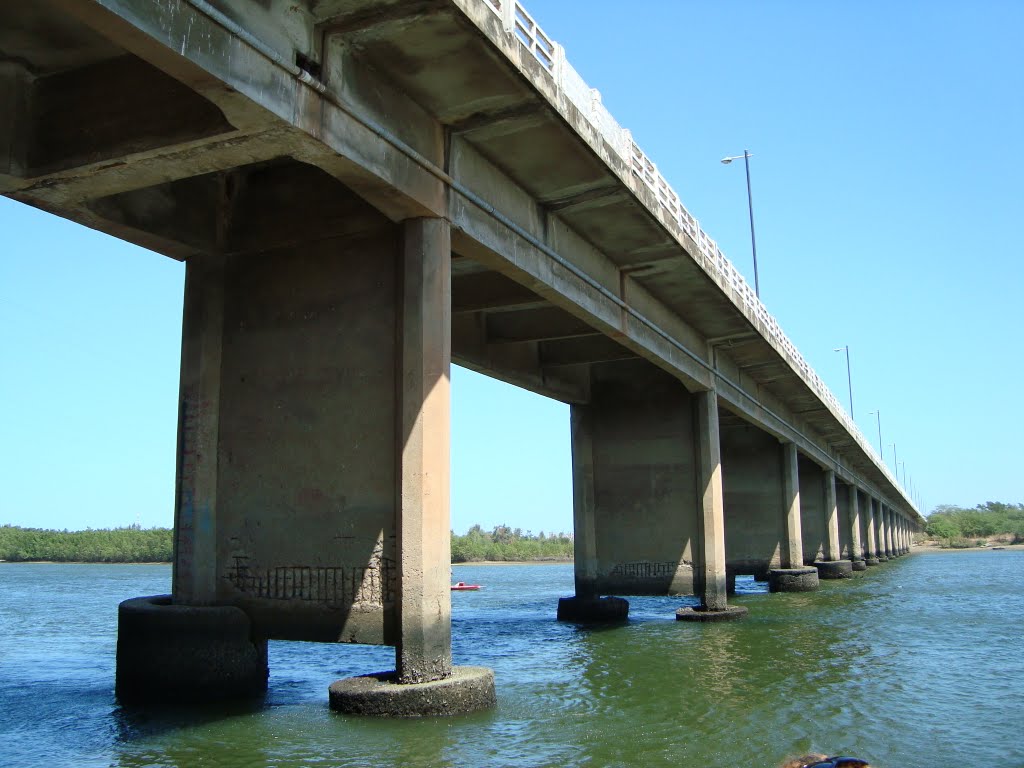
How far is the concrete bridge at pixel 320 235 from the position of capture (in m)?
9.45

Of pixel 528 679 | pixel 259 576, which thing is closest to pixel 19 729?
pixel 259 576

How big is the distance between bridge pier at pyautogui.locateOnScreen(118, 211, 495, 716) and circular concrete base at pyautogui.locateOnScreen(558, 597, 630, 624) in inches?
503

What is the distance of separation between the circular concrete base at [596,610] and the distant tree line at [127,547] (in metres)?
94.5

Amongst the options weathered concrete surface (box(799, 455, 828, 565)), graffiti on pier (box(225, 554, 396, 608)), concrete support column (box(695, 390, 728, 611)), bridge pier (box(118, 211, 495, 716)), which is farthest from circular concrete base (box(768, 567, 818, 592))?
graffiti on pier (box(225, 554, 396, 608))

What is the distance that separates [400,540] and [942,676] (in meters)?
8.81

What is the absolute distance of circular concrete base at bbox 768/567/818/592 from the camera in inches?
1347

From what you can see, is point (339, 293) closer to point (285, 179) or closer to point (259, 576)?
point (285, 179)

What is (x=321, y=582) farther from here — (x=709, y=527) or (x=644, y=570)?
(x=644, y=570)

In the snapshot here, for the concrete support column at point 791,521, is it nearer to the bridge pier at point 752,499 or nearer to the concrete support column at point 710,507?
the bridge pier at point 752,499

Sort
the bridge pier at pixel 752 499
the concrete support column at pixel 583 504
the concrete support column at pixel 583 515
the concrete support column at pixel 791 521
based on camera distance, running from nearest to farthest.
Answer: the concrete support column at pixel 583 515 < the concrete support column at pixel 583 504 < the concrete support column at pixel 791 521 < the bridge pier at pixel 752 499

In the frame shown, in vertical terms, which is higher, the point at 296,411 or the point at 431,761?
the point at 296,411

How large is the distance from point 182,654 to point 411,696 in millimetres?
3269

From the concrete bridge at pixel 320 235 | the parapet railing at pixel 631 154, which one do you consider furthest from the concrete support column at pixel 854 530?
the concrete bridge at pixel 320 235

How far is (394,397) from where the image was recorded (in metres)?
11.5
